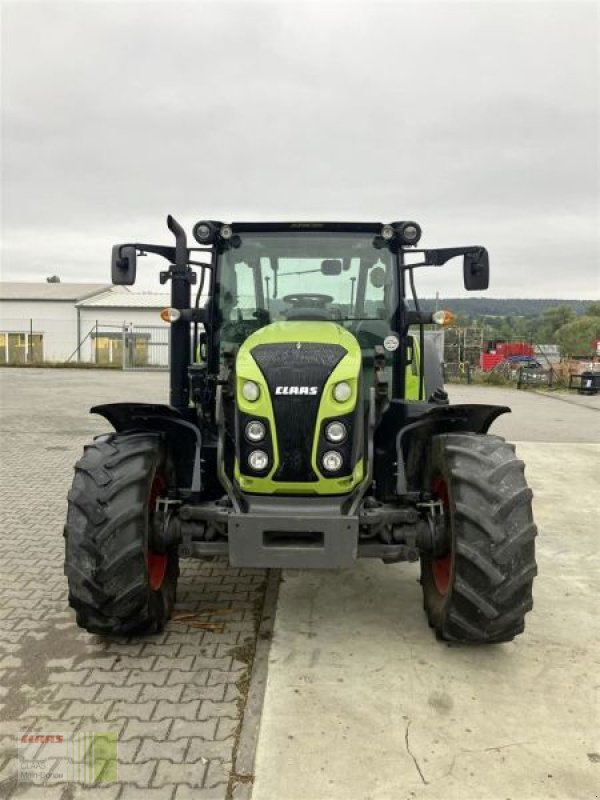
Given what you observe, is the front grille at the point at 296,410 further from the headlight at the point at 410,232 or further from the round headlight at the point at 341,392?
the headlight at the point at 410,232

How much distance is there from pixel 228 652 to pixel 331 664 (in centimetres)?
58

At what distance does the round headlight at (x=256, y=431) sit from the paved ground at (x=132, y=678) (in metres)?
1.21

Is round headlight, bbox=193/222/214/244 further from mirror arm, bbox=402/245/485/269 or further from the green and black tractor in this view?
mirror arm, bbox=402/245/485/269

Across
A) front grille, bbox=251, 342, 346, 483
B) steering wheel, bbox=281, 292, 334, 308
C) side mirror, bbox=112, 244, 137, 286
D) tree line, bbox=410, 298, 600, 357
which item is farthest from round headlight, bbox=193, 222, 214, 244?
tree line, bbox=410, 298, 600, 357

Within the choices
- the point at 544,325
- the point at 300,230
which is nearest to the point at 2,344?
the point at 300,230

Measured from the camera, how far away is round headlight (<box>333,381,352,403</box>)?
3438 millimetres

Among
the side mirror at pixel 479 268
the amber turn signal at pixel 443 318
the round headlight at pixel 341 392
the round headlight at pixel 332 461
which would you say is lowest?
the round headlight at pixel 332 461

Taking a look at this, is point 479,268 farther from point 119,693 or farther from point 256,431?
point 119,693

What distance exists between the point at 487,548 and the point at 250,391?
1.44 metres

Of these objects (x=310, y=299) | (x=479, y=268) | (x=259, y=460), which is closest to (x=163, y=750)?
(x=259, y=460)

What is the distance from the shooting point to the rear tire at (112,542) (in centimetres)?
342

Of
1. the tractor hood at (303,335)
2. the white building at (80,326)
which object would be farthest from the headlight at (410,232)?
the white building at (80,326)

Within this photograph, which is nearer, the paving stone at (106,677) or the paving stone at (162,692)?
the paving stone at (162,692)

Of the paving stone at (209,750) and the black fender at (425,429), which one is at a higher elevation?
the black fender at (425,429)
